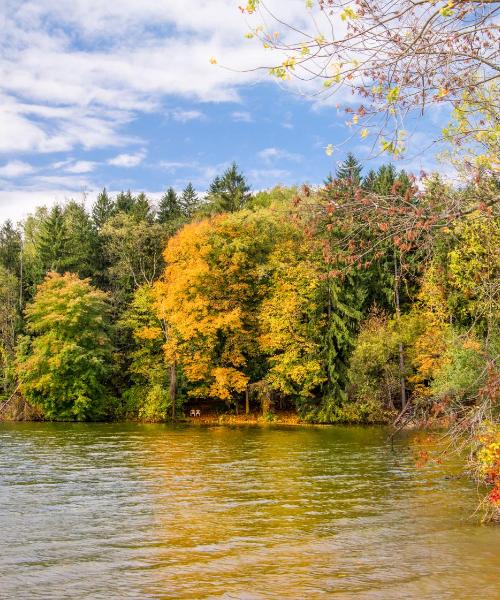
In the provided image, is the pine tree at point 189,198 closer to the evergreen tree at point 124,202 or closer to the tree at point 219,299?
the evergreen tree at point 124,202

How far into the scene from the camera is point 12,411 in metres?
42.5

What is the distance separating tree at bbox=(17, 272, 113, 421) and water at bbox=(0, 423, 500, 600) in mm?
20734

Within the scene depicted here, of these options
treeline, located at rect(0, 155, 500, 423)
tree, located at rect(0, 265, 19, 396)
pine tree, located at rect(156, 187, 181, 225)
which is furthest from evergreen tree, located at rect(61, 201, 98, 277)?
pine tree, located at rect(156, 187, 181, 225)

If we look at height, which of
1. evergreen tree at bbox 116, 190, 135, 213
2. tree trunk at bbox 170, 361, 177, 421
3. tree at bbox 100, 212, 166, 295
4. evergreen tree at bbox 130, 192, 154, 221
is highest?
evergreen tree at bbox 116, 190, 135, 213

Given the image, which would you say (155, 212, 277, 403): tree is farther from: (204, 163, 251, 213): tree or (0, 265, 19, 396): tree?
(204, 163, 251, 213): tree

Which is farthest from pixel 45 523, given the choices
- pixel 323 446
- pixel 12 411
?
pixel 12 411

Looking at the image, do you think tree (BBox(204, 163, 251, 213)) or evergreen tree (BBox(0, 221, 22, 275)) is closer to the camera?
tree (BBox(204, 163, 251, 213))

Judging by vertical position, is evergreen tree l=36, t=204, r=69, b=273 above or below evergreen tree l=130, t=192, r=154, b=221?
below

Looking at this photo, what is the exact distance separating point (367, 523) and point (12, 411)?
3566cm

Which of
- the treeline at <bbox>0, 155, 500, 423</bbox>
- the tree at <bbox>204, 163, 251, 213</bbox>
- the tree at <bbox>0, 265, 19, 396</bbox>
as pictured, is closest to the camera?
the treeline at <bbox>0, 155, 500, 423</bbox>

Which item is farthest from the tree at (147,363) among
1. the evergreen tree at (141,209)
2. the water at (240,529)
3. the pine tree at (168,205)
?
the pine tree at (168,205)

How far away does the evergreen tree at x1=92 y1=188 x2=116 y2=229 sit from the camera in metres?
69.3

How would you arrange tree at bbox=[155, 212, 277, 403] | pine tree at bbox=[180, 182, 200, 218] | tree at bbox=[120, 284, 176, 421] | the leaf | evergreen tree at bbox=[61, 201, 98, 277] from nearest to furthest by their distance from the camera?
1. the leaf
2. tree at bbox=[155, 212, 277, 403]
3. tree at bbox=[120, 284, 176, 421]
4. evergreen tree at bbox=[61, 201, 98, 277]
5. pine tree at bbox=[180, 182, 200, 218]

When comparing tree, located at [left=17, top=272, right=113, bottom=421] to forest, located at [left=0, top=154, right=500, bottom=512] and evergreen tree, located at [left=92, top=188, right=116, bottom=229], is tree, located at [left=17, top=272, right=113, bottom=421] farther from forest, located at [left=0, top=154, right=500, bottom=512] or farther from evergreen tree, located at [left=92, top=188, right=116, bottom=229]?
evergreen tree, located at [left=92, top=188, right=116, bottom=229]
